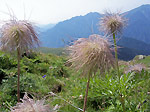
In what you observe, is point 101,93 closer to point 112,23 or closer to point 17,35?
point 112,23

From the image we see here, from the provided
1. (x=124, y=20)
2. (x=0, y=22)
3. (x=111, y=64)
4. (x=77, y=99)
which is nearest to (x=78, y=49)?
(x=111, y=64)

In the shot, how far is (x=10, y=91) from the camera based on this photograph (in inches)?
131

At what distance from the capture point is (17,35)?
209cm

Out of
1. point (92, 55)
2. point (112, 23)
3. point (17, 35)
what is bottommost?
point (92, 55)

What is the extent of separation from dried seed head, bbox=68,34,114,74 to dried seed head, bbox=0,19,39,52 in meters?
0.91

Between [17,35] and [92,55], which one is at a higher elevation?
[17,35]

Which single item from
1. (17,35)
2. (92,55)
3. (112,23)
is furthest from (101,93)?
(17,35)

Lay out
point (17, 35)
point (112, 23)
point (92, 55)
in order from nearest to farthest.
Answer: point (92, 55) < point (17, 35) < point (112, 23)

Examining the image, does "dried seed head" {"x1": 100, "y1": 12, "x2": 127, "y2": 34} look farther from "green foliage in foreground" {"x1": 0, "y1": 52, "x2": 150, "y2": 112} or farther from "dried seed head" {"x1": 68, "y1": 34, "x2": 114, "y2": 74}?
"dried seed head" {"x1": 68, "y1": 34, "x2": 114, "y2": 74}

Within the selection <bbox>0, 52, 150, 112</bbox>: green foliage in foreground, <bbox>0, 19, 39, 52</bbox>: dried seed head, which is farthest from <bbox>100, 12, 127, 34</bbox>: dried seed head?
<bbox>0, 19, 39, 52</bbox>: dried seed head

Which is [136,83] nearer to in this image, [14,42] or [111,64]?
[111,64]

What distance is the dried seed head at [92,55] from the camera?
1.49m

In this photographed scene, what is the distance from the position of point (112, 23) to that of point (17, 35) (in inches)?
82.1

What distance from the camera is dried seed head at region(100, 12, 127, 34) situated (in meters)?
3.23
